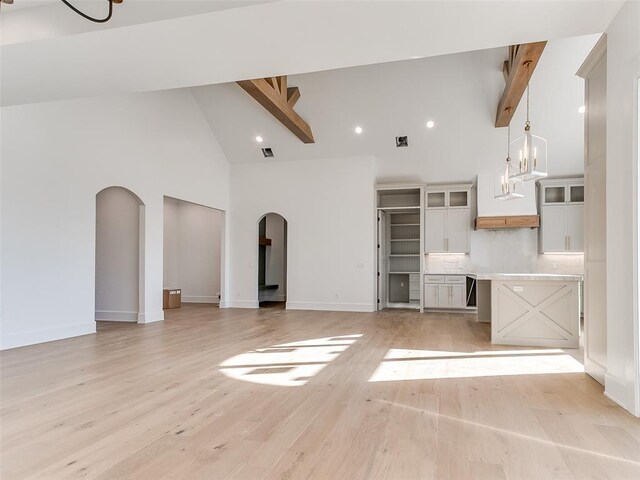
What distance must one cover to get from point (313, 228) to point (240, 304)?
250cm

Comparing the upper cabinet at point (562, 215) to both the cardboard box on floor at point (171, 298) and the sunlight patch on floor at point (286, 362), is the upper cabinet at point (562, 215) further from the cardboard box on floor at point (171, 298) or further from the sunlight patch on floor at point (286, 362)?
the cardboard box on floor at point (171, 298)

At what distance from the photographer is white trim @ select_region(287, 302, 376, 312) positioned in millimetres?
9000

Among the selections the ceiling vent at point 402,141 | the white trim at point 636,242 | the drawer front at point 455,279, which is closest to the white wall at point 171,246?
the ceiling vent at point 402,141

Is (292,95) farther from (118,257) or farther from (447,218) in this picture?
(118,257)

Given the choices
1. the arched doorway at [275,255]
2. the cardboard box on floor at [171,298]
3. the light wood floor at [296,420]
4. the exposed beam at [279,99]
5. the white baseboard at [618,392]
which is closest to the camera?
the light wood floor at [296,420]

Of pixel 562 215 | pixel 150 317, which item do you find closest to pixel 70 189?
pixel 150 317

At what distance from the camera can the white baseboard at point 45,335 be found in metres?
5.07

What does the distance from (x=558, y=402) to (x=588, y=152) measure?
7.40ft

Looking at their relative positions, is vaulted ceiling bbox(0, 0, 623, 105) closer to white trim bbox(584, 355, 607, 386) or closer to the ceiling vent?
white trim bbox(584, 355, 607, 386)

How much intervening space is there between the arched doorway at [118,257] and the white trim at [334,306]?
10.9 feet

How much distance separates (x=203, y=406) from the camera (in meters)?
3.04

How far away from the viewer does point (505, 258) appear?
912cm

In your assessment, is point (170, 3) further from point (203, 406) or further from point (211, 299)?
point (211, 299)

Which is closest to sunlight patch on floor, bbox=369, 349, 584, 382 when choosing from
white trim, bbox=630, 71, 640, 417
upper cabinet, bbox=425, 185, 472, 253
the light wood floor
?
the light wood floor
